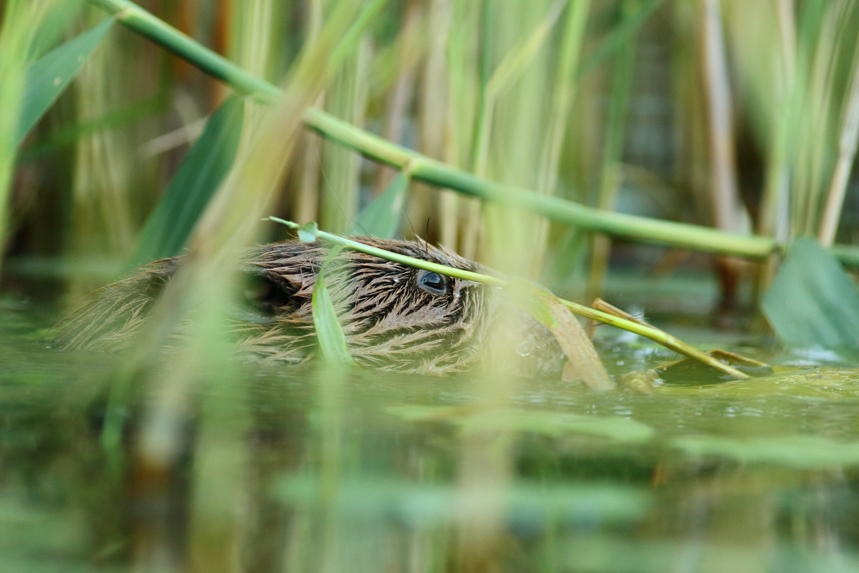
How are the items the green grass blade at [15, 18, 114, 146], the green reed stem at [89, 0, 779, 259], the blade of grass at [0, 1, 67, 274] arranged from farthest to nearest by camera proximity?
the green reed stem at [89, 0, 779, 259]
the green grass blade at [15, 18, 114, 146]
the blade of grass at [0, 1, 67, 274]

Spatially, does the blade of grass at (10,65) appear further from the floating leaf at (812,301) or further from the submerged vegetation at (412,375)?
the floating leaf at (812,301)

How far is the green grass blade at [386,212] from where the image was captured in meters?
1.84

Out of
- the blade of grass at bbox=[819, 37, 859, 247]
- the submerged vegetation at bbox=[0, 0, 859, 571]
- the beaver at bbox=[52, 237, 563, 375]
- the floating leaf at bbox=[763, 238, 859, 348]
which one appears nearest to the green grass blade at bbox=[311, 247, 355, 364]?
the submerged vegetation at bbox=[0, 0, 859, 571]

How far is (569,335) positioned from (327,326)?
39 cm

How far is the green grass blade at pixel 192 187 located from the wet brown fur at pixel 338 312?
15 centimetres

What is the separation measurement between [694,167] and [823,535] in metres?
3.21

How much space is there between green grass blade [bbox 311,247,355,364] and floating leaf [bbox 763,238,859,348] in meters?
1.10

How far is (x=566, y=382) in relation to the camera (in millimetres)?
1437

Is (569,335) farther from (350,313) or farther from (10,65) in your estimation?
(10,65)

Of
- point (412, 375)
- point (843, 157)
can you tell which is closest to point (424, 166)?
point (412, 375)

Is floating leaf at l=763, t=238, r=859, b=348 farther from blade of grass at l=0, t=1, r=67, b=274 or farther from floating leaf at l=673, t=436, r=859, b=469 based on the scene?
blade of grass at l=0, t=1, r=67, b=274

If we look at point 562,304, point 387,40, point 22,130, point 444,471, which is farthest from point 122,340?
point 387,40

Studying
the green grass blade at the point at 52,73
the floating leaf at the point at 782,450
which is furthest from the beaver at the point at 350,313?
the floating leaf at the point at 782,450

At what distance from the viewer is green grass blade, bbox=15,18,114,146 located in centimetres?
148
